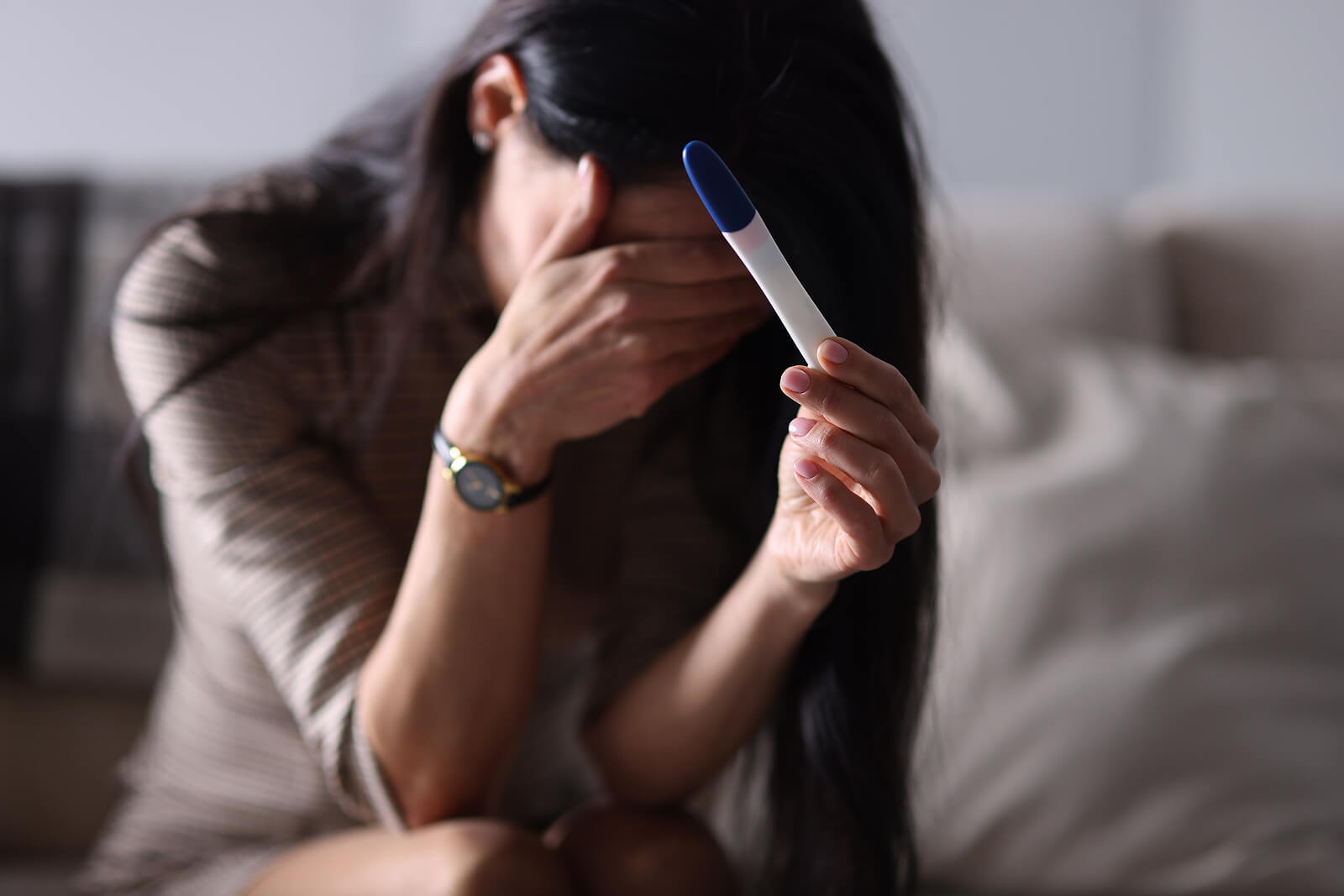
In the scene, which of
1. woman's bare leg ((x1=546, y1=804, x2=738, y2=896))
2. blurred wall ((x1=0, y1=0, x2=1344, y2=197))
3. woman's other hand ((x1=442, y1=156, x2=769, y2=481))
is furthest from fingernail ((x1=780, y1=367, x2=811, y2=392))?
blurred wall ((x1=0, y1=0, x2=1344, y2=197))

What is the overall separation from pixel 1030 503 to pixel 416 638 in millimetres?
515

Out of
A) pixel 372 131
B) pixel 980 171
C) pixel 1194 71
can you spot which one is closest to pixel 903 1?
pixel 980 171

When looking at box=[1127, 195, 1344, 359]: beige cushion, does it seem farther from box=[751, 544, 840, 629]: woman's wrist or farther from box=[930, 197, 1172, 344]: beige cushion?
box=[751, 544, 840, 629]: woman's wrist

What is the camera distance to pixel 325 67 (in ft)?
4.52

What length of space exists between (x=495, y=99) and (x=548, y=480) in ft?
0.73

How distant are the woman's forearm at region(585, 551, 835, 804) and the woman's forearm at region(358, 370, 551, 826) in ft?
0.39

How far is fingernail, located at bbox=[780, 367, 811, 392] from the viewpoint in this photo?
0.41 meters

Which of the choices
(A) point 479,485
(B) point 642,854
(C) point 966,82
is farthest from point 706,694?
(C) point 966,82

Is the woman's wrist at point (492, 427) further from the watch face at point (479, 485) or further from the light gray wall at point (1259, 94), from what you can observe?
the light gray wall at point (1259, 94)

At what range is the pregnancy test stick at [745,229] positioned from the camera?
411mm

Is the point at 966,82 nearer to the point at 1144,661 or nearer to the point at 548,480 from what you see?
the point at 1144,661

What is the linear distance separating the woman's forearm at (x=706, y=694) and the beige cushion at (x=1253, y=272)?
0.68 meters

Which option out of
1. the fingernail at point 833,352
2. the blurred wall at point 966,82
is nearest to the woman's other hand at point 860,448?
the fingernail at point 833,352

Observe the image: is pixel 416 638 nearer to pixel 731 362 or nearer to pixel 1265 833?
pixel 731 362
